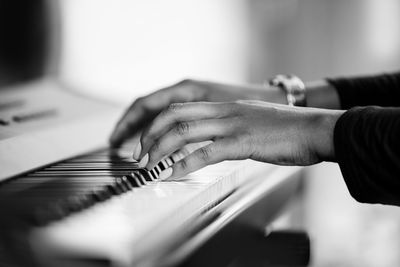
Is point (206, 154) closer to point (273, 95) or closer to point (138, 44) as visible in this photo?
point (273, 95)

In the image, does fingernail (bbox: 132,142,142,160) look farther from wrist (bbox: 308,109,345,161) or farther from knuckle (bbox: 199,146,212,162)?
wrist (bbox: 308,109,345,161)

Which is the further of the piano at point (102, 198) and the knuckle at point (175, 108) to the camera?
the knuckle at point (175, 108)

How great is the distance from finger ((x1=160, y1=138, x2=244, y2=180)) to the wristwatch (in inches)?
17.4

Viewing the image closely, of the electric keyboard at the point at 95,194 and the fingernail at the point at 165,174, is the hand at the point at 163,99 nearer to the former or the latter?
the electric keyboard at the point at 95,194

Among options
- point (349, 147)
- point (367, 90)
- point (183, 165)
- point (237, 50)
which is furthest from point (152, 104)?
point (237, 50)

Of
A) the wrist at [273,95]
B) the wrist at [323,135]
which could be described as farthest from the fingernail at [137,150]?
the wrist at [273,95]

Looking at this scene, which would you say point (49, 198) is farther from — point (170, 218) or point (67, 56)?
point (67, 56)

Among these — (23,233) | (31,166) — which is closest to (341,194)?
(31,166)

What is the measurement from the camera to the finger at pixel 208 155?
79 cm

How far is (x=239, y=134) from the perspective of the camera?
79cm

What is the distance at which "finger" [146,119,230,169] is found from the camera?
30.9 inches

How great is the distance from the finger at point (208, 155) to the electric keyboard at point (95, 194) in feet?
0.08

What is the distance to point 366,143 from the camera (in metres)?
0.75

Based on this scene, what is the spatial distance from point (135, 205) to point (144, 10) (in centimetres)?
97
